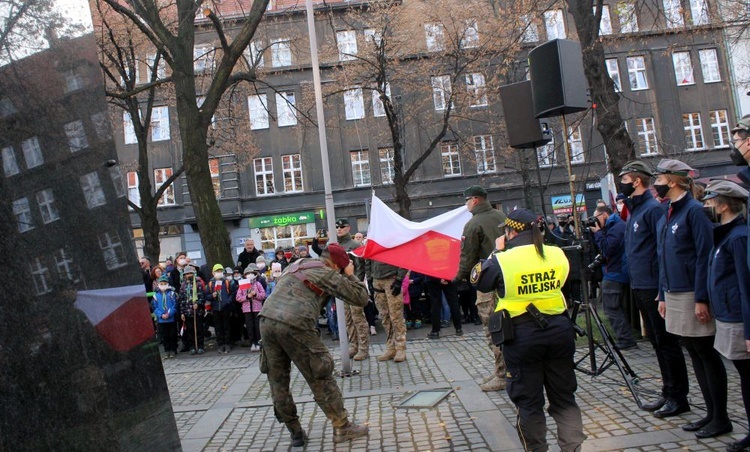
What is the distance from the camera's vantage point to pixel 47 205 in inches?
146

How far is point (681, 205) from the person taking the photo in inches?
201

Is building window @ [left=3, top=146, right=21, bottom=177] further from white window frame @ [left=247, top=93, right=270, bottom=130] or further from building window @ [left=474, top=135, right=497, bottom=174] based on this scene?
white window frame @ [left=247, top=93, right=270, bottom=130]

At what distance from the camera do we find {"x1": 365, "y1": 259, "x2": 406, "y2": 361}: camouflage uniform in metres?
9.23

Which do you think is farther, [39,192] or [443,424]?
[443,424]

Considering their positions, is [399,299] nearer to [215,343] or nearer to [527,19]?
[215,343]

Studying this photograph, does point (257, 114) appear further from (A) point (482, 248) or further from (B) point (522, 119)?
(A) point (482, 248)

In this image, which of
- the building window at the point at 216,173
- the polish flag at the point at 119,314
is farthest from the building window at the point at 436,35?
the polish flag at the point at 119,314

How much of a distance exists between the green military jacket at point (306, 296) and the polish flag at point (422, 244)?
10.0 feet

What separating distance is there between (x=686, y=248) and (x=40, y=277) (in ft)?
15.6

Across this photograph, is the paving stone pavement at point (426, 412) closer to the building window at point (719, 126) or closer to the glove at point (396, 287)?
the glove at point (396, 287)

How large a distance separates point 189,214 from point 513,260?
111 feet

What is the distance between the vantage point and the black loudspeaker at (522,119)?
795 centimetres

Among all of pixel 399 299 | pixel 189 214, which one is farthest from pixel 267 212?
pixel 399 299

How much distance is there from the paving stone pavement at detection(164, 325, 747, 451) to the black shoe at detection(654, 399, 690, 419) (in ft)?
0.17
